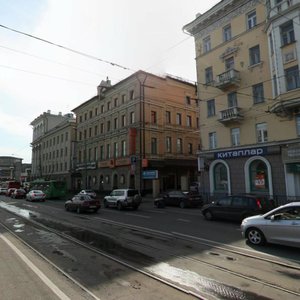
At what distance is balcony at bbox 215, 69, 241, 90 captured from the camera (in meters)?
26.0

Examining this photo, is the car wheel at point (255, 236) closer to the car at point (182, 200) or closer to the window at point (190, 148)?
the car at point (182, 200)

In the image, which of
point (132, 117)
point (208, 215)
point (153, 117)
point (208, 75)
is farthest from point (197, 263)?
point (132, 117)

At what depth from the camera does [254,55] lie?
25.5 metres

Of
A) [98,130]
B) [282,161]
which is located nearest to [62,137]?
[98,130]

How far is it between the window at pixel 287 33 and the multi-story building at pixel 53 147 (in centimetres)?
4147

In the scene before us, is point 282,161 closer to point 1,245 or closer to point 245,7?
point 245,7

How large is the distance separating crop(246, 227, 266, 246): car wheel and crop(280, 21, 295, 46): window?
55.8 ft

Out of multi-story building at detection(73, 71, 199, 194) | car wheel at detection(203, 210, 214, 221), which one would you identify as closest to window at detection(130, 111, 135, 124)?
multi-story building at detection(73, 71, 199, 194)

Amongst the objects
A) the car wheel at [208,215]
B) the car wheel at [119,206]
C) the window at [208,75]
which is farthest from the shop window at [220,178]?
the car wheel at [208,215]

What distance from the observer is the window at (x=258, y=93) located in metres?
24.6

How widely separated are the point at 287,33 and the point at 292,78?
3.49m

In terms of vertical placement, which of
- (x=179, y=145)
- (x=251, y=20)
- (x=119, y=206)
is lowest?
(x=119, y=206)

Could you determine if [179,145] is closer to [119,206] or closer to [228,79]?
[228,79]

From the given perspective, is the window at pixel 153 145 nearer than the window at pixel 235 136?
Result: No
